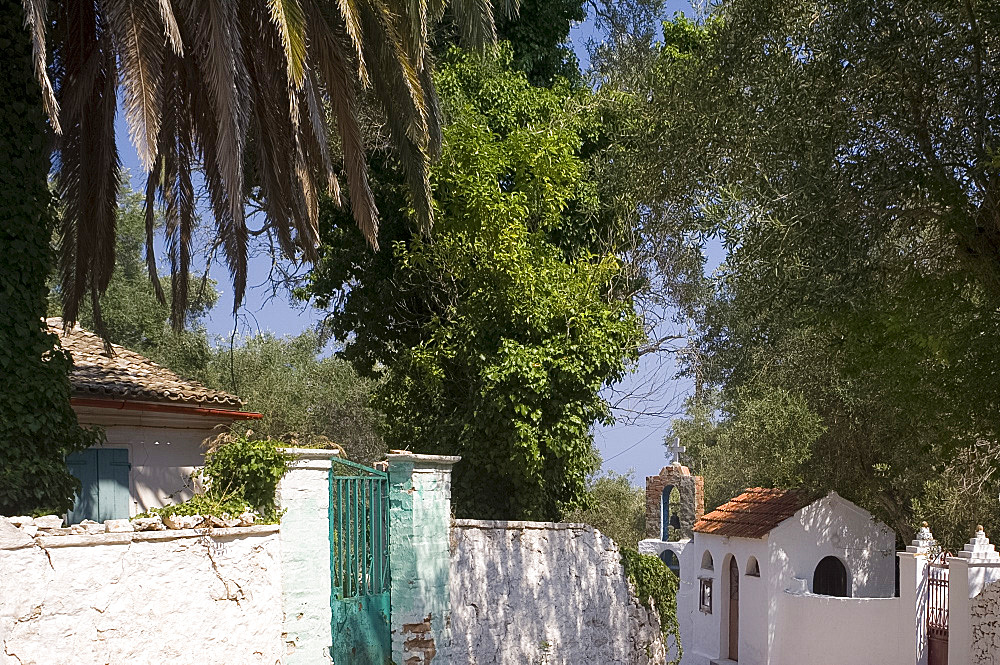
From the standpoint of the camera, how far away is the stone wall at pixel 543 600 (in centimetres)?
1049

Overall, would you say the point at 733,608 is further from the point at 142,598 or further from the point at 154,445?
the point at 142,598

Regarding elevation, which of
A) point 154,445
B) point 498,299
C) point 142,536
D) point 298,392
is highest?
point 498,299

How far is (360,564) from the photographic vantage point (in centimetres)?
913

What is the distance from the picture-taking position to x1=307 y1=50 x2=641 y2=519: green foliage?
12.5 m

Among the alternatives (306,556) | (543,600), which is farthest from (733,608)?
(306,556)

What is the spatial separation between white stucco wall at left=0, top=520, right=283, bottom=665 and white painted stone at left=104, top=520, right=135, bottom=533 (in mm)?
138

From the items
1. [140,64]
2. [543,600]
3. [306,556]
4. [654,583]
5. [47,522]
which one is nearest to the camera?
[47,522]

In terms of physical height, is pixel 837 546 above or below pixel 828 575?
above

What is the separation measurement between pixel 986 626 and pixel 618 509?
708 inches

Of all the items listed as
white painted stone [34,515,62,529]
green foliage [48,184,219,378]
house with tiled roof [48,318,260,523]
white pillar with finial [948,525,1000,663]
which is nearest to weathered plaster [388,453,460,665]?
house with tiled roof [48,318,260,523]

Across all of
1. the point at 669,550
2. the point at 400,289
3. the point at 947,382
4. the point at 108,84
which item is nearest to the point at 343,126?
the point at 108,84

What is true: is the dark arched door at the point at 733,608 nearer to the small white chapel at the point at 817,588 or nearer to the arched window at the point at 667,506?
the small white chapel at the point at 817,588

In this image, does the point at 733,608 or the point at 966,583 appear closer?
the point at 966,583

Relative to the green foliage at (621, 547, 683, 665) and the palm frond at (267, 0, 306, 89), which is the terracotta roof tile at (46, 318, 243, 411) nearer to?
the palm frond at (267, 0, 306, 89)
